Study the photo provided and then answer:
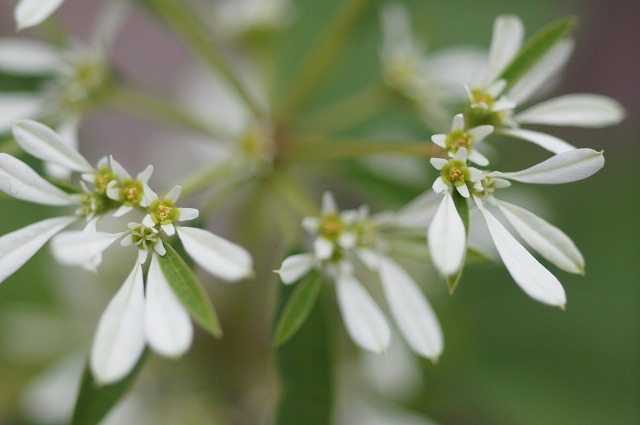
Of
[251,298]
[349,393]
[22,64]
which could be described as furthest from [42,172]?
[349,393]

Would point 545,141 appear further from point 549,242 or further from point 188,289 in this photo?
point 188,289

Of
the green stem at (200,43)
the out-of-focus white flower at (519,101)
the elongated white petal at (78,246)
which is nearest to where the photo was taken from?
the elongated white petal at (78,246)

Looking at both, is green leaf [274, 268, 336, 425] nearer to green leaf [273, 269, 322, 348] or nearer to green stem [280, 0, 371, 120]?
green leaf [273, 269, 322, 348]

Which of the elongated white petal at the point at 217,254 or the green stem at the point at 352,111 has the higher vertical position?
the green stem at the point at 352,111

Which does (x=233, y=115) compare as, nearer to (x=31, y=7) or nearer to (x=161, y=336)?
(x=31, y=7)

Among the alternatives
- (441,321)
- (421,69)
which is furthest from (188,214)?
(441,321)

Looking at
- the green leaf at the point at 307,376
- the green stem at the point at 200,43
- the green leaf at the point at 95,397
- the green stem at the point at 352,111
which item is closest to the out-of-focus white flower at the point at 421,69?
the green stem at the point at 352,111

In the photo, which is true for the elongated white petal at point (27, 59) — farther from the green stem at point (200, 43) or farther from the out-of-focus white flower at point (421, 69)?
the out-of-focus white flower at point (421, 69)
